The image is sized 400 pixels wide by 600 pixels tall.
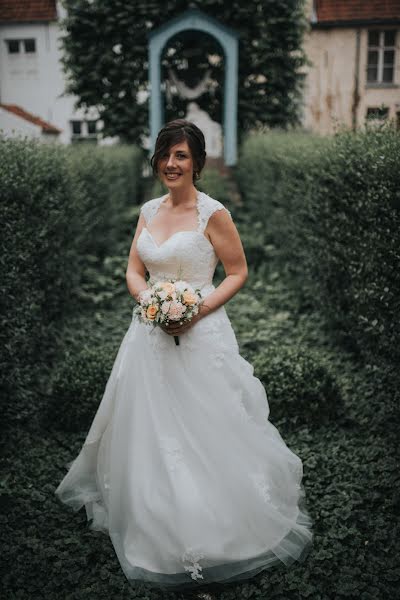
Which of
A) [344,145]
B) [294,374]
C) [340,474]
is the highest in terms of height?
[344,145]

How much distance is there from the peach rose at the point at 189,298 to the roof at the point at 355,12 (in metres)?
15.7

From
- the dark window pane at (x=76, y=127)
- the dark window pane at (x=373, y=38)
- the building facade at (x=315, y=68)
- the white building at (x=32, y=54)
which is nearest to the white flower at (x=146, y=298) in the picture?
the building facade at (x=315, y=68)

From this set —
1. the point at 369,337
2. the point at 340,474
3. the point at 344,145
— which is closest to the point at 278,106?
the point at 344,145

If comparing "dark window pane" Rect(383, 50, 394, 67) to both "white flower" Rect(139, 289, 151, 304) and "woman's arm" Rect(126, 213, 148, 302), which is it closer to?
"woman's arm" Rect(126, 213, 148, 302)

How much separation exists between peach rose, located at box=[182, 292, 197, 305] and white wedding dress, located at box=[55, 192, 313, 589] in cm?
31

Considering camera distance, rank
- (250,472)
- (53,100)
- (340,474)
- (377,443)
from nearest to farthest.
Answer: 1. (250,472)
2. (340,474)
3. (377,443)
4. (53,100)

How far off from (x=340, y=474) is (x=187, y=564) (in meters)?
1.57

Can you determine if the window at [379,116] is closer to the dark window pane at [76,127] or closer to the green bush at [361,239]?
the green bush at [361,239]

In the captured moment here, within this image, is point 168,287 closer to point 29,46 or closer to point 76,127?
point 29,46

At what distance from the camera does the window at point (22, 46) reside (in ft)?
74.0

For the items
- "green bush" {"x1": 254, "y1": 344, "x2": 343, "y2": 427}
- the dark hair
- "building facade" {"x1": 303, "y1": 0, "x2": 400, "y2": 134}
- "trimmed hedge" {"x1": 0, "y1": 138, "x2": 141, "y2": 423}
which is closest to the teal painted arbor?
"building facade" {"x1": 303, "y1": 0, "x2": 400, "y2": 134}

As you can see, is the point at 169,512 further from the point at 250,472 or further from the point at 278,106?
the point at 278,106

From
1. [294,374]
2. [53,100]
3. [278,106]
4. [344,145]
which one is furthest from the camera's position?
[53,100]

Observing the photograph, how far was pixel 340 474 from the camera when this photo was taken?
13.5 ft
